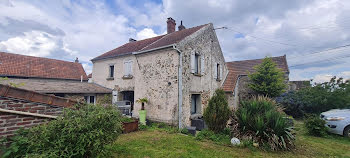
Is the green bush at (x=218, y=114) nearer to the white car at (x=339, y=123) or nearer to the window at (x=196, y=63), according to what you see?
the window at (x=196, y=63)

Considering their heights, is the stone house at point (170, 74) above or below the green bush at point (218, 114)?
above

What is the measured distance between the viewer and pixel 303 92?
12922 mm

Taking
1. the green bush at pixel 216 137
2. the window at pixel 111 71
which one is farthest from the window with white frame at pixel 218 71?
the window at pixel 111 71

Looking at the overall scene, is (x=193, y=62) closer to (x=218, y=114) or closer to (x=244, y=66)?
(x=218, y=114)

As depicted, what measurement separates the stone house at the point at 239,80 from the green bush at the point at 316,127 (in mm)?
3723

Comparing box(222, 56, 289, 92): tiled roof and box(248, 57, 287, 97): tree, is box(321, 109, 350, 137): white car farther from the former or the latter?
box(222, 56, 289, 92): tiled roof

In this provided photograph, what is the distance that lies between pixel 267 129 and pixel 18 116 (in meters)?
7.06

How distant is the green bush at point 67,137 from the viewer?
274 centimetres

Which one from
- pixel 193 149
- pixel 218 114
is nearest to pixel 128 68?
pixel 218 114

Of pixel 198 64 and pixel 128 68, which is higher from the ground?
pixel 198 64

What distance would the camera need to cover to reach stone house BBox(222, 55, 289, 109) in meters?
12.9

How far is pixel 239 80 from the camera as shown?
16.7 m

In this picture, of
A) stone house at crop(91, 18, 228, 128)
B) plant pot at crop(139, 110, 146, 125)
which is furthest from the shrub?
plant pot at crop(139, 110, 146, 125)

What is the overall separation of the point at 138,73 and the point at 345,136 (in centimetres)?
1130
